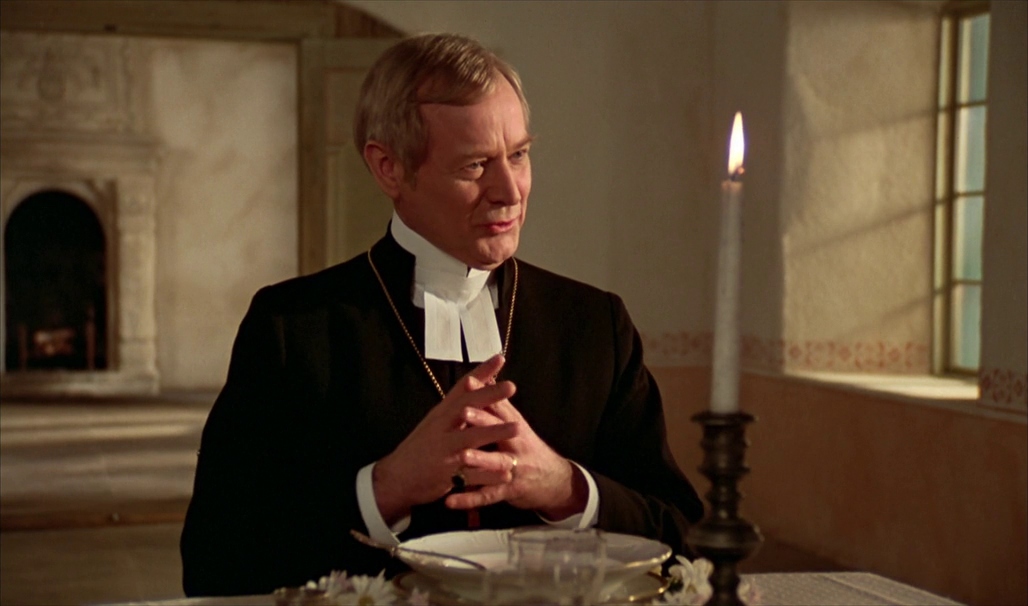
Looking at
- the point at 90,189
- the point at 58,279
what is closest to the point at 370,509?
the point at 90,189

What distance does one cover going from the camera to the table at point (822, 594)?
1.54 metres

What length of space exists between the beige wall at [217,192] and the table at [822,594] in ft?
34.5

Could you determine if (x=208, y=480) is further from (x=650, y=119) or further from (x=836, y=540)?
(x=650, y=119)

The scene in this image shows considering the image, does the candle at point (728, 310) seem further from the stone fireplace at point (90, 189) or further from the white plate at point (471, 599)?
the stone fireplace at point (90, 189)

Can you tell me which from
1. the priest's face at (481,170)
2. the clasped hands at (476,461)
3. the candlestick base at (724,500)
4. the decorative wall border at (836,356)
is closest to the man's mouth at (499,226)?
the priest's face at (481,170)

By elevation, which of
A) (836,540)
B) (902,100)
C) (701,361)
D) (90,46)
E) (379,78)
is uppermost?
(90,46)

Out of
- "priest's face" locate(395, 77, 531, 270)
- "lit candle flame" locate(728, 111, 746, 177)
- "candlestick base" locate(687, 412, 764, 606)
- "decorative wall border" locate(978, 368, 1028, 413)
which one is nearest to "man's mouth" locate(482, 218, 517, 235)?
"priest's face" locate(395, 77, 531, 270)

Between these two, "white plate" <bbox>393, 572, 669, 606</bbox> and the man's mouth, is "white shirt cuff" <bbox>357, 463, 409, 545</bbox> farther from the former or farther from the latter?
the man's mouth

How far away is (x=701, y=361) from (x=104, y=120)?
7.63 meters

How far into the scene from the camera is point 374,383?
1829mm

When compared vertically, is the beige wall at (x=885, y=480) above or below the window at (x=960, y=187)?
below

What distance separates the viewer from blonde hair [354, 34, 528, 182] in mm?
1729

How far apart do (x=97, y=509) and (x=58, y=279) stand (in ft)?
22.2

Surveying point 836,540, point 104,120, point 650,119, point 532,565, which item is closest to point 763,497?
point 836,540
